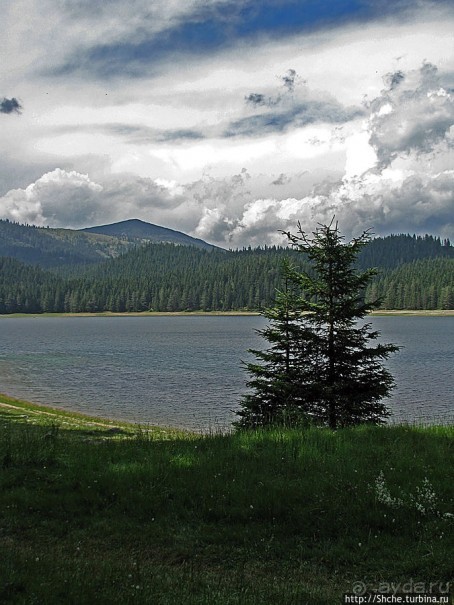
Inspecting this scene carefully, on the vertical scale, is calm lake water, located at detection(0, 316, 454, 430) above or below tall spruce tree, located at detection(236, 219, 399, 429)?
below

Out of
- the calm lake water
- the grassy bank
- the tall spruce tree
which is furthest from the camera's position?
the calm lake water

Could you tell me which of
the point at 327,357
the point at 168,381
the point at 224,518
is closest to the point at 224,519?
the point at 224,518

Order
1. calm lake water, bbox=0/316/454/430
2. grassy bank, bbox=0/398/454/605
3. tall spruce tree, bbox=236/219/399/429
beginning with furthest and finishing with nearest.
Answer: calm lake water, bbox=0/316/454/430
tall spruce tree, bbox=236/219/399/429
grassy bank, bbox=0/398/454/605

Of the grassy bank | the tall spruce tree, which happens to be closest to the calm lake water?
the tall spruce tree

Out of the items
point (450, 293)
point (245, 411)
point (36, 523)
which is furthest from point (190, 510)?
point (450, 293)

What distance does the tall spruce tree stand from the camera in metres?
18.4

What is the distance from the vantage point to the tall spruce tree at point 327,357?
18.4 meters

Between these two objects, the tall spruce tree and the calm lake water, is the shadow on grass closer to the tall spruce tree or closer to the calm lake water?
the tall spruce tree

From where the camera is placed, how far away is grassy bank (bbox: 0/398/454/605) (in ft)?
22.6

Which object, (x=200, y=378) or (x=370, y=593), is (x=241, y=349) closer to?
(x=200, y=378)

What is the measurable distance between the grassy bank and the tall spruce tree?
5.13 metres

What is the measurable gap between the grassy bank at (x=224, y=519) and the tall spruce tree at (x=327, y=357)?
5.13 meters

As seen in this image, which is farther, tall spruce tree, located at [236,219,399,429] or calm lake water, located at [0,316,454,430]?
calm lake water, located at [0,316,454,430]

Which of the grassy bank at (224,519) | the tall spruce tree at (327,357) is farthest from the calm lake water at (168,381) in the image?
the grassy bank at (224,519)
